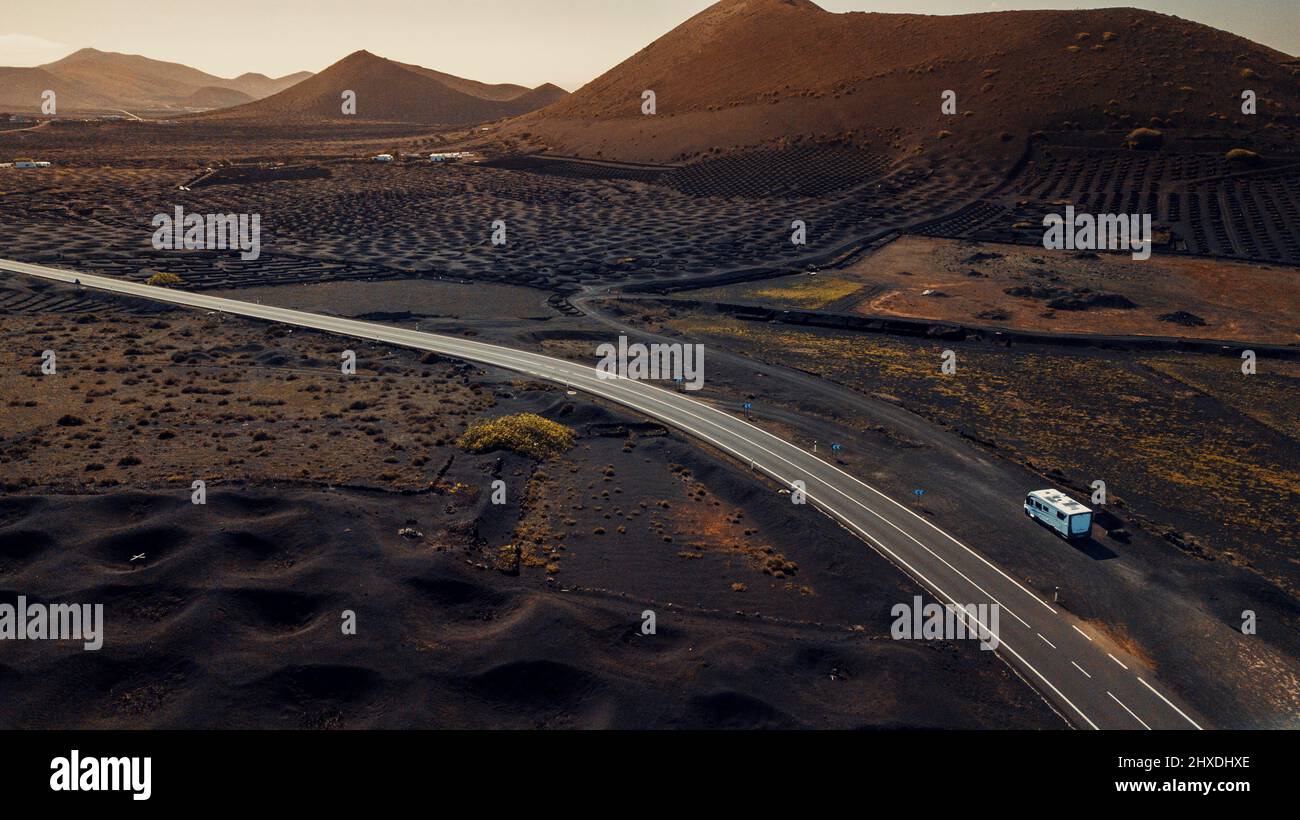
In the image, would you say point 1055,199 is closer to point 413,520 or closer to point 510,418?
point 510,418

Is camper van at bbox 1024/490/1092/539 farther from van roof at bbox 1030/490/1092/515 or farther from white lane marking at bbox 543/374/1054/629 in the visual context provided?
white lane marking at bbox 543/374/1054/629

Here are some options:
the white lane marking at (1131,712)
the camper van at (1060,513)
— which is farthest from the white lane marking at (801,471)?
the camper van at (1060,513)

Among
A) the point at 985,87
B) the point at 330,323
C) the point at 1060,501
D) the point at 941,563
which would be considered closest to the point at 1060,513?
the point at 1060,501

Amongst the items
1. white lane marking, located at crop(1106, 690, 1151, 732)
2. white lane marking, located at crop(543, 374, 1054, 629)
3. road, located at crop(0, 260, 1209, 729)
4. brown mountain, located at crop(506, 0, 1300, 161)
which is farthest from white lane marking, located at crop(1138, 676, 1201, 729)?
brown mountain, located at crop(506, 0, 1300, 161)

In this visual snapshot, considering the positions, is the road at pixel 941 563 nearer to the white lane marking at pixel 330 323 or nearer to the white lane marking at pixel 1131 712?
the white lane marking at pixel 1131 712

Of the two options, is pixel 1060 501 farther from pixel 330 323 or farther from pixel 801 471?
pixel 330 323

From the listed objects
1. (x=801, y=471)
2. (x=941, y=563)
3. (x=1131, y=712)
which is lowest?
(x=1131, y=712)
